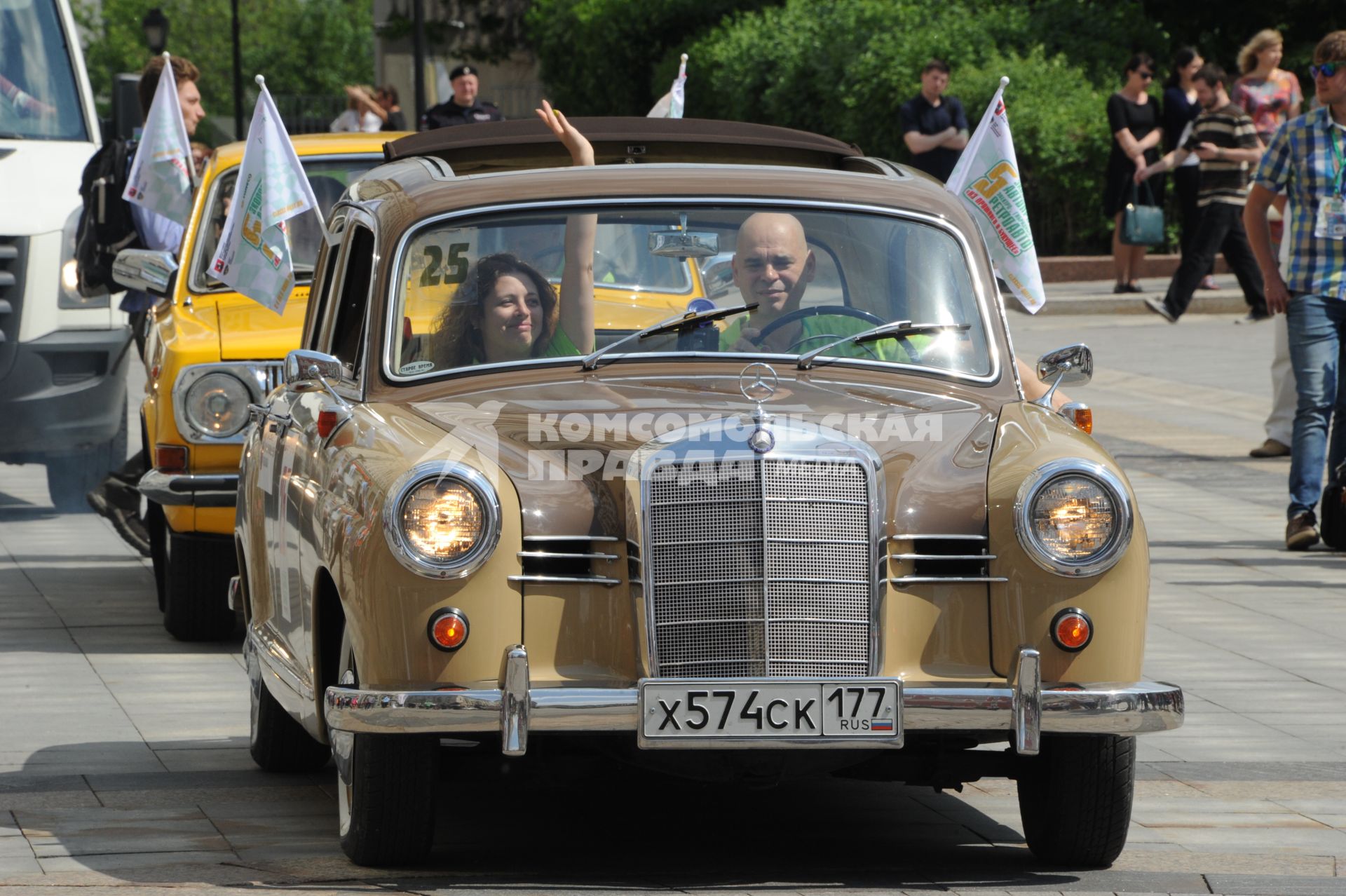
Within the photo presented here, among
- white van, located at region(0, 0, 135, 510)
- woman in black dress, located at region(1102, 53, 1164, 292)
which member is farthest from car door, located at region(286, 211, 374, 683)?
woman in black dress, located at region(1102, 53, 1164, 292)

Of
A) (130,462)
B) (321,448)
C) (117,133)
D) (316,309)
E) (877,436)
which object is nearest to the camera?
(877,436)

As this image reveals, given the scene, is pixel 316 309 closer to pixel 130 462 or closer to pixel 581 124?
pixel 581 124

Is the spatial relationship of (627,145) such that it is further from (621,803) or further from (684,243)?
(621,803)

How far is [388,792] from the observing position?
214 inches

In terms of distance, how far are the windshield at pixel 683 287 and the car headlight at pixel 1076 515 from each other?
0.87 meters

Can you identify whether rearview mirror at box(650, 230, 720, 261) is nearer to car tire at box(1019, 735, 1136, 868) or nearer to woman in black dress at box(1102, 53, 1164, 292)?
car tire at box(1019, 735, 1136, 868)

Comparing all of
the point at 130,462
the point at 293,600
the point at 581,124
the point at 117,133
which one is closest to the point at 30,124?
the point at 117,133

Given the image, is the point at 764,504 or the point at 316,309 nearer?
the point at 764,504

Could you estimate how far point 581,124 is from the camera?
25.3 feet

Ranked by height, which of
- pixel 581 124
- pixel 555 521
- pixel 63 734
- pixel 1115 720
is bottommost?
pixel 63 734

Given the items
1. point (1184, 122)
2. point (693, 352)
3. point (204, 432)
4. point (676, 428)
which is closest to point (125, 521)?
point (204, 432)

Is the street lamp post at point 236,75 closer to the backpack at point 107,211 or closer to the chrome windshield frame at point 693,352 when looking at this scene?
the backpack at point 107,211

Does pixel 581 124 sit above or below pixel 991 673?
above

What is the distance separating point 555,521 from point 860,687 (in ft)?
2.50
